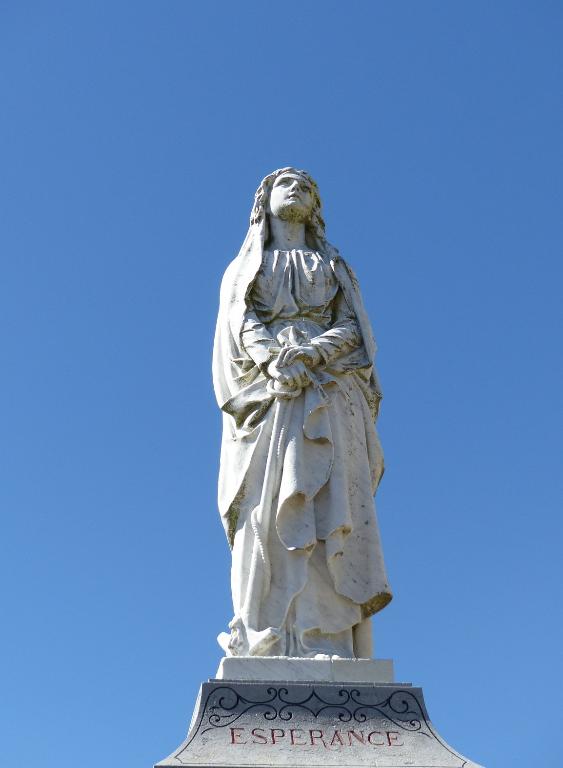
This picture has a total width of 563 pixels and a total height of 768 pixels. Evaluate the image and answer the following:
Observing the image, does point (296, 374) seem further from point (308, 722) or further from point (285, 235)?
point (308, 722)

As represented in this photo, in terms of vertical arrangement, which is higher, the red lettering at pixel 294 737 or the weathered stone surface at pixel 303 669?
the weathered stone surface at pixel 303 669

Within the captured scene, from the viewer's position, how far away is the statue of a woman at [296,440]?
1095 centimetres

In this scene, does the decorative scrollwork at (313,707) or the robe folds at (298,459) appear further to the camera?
the robe folds at (298,459)

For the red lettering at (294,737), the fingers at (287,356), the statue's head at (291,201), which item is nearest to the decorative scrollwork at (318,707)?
the red lettering at (294,737)

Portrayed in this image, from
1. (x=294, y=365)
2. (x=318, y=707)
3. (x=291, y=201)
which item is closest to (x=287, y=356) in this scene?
(x=294, y=365)

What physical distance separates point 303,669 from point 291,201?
494 cm

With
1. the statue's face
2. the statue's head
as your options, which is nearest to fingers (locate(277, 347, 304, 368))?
the statue's head

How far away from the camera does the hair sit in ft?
43.4

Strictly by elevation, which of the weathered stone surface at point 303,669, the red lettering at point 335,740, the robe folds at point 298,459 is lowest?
the red lettering at point 335,740

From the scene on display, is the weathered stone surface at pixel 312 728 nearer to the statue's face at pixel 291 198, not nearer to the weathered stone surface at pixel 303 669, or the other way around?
the weathered stone surface at pixel 303 669

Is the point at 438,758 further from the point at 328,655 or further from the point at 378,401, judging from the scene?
the point at 378,401

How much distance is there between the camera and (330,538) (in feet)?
36.8

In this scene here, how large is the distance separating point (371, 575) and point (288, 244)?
367 cm

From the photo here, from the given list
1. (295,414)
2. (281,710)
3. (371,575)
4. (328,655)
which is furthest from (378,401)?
(281,710)
